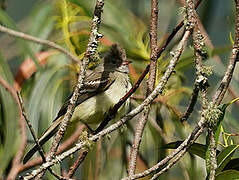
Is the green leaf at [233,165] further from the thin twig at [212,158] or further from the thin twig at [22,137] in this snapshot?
the thin twig at [22,137]

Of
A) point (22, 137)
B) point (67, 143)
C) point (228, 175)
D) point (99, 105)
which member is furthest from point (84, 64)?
point (67, 143)

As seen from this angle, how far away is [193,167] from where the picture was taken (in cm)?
326

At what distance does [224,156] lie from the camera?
194cm

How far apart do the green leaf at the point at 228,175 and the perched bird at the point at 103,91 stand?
1241 mm

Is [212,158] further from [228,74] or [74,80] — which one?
[74,80]

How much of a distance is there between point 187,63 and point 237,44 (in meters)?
1.90

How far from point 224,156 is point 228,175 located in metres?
0.09

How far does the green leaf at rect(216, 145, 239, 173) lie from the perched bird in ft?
3.79

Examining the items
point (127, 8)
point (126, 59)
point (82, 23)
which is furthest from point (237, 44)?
point (127, 8)

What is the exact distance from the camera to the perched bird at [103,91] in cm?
322

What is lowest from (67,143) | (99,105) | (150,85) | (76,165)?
(67,143)

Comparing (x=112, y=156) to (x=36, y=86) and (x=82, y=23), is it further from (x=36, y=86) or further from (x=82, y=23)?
(x=82, y=23)

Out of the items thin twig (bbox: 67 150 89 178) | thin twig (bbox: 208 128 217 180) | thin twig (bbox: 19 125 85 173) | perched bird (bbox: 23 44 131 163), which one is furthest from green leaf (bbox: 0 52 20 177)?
thin twig (bbox: 208 128 217 180)

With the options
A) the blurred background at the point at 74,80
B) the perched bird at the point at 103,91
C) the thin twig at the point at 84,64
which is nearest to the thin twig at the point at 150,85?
the thin twig at the point at 84,64
